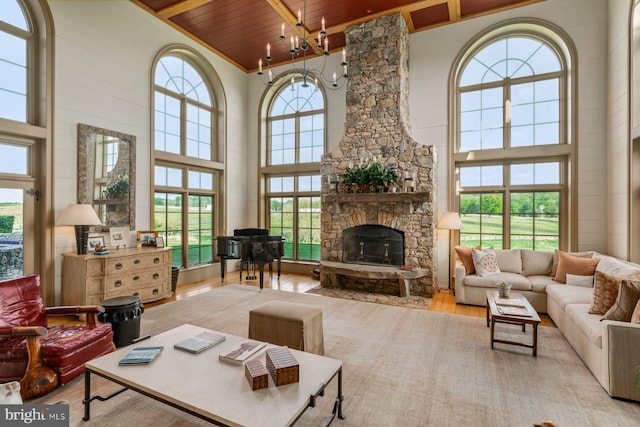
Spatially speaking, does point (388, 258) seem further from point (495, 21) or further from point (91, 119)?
point (91, 119)

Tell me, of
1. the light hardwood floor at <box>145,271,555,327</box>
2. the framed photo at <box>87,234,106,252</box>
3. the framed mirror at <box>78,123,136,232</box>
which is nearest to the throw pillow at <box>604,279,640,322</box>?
the light hardwood floor at <box>145,271,555,327</box>

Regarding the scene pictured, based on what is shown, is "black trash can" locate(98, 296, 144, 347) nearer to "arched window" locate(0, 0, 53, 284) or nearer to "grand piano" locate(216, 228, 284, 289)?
"arched window" locate(0, 0, 53, 284)

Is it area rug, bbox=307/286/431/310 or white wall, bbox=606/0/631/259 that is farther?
area rug, bbox=307/286/431/310

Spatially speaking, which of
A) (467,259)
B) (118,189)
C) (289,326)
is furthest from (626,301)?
(118,189)

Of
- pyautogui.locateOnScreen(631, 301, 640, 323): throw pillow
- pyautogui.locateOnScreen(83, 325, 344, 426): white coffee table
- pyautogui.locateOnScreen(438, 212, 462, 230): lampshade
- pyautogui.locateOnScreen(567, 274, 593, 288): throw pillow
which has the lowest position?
pyautogui.locateOnScreen(83, 325, 344, 426): white coffee table

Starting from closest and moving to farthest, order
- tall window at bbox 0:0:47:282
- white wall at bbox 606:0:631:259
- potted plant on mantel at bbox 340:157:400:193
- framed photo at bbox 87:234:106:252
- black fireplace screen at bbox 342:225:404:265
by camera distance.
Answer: tall window at bbox 0:0:47:282 < white wall at bbox 606:0:631:259 < framed photo at bbox 87:234:106:252 < potted plant on mantel at bbox 340:157:400:193 < black fireplace screen at bbox 342:225:404:265

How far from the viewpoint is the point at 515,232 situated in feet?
18.2

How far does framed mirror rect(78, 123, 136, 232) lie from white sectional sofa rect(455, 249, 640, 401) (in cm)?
559

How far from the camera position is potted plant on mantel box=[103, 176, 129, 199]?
4.98 metres

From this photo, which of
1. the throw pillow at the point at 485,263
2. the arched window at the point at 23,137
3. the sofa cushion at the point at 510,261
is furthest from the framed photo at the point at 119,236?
the sofa cushion at the point at 510,261

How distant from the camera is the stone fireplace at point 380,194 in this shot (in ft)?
18.0

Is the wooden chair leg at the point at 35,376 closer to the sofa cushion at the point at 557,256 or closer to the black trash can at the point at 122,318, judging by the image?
the black trash can at the point at 122,318

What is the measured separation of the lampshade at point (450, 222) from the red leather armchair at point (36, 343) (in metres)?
4.92

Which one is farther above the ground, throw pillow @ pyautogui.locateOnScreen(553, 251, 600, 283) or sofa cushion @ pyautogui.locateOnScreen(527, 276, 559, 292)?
throw pillow @ pyautogui.locateOnScreen(553, 251, 600, 283)
